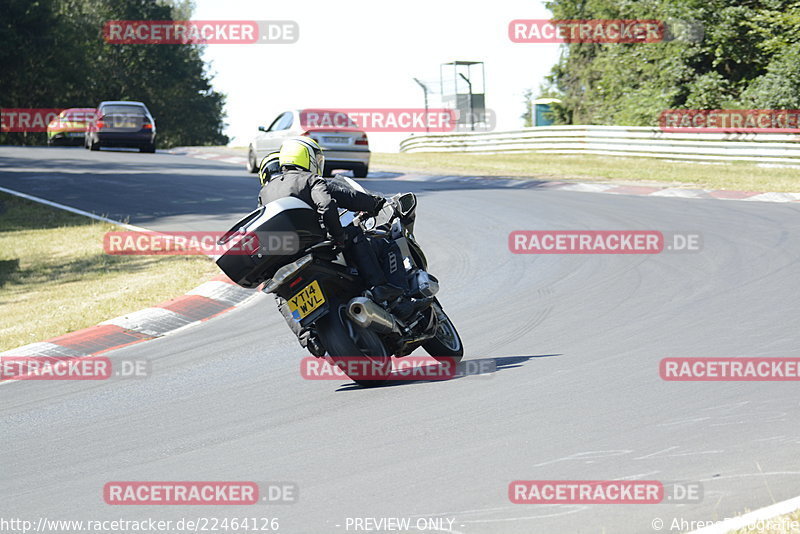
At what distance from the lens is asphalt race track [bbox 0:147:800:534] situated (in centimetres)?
469

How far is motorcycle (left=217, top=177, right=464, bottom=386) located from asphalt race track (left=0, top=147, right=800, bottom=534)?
335mm

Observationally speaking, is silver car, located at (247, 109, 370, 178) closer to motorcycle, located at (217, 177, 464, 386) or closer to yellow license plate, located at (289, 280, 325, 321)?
motorcycle, located at (217, 177, 464, 386)

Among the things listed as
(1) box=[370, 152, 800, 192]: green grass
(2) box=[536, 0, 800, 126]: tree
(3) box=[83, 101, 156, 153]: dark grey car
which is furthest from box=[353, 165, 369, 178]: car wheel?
(2) box=[536, 0, 800, 126]: tree

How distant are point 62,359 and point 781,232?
916 centimetres

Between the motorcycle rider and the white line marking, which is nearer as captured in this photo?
the motorcycle rider

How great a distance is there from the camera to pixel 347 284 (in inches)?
266

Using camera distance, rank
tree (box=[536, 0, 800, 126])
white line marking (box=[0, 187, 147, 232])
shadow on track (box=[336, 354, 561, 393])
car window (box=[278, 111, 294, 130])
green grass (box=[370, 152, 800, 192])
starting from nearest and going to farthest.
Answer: shadow on track (box=[336, 354, 561, 393])
white line marking (box=[0, 187, 147, 232])
green grass (box=[370, 152, 800, 192])
car window (box=[278, 111, 294, 130])
tree (box=[536, 0, 800, 126])

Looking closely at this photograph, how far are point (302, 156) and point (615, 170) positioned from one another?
18621mm

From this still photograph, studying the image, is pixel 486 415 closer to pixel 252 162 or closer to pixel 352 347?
pixel 352 347

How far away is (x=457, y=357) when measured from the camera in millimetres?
7605

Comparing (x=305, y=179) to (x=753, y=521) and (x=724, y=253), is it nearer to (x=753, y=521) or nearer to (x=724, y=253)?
(x=753, y=521)

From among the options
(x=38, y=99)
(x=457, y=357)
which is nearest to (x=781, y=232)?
(x=457, y=357)

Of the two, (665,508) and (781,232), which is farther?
(781,232)

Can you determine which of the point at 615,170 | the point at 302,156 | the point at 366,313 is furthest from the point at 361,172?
the point at 366,313
